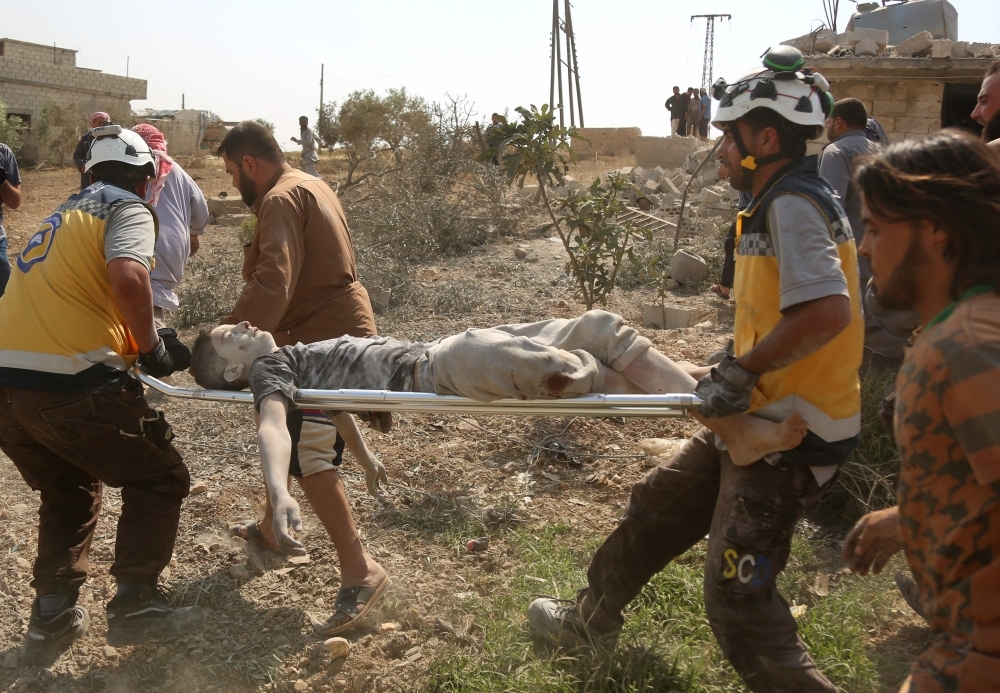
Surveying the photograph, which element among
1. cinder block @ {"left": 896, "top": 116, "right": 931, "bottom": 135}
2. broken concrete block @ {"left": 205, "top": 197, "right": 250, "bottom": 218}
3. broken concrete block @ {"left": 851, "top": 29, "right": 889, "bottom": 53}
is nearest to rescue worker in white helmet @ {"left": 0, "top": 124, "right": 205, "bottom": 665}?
broken concrete block @ {"left": 851, "top": 29, "right": 889, "bottom": 53}

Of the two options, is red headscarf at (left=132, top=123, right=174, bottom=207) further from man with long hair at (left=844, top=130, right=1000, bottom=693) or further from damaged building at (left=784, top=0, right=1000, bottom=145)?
damaged building at (left=784, top=0, right=1000, bottom=145)

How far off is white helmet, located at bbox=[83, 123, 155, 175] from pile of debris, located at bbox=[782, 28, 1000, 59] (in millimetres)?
7550

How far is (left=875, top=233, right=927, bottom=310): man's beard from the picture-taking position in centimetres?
151

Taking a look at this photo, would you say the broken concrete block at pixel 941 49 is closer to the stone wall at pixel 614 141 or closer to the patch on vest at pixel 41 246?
the patch on vest at pixel 41 246

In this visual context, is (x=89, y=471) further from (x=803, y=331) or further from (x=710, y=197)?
(x=710, y=197)

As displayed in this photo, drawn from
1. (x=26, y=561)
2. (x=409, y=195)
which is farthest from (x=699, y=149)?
Result: (x=26, y=561)

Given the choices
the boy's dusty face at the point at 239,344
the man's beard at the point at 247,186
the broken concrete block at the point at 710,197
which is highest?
the broken concrete block at the point at 710,197

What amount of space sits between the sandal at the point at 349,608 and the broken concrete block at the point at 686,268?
6.52m

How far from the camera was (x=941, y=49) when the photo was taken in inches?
349

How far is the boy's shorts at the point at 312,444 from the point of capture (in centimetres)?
320

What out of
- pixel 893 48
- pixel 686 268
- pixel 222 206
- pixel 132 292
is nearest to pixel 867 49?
pixel 893 48

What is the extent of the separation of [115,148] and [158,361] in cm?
82

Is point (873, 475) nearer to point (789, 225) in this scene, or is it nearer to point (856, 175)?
point (789, 225)

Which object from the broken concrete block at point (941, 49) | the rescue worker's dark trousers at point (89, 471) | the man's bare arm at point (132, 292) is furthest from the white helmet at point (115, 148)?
the broken concrete block at point (941, 49)
